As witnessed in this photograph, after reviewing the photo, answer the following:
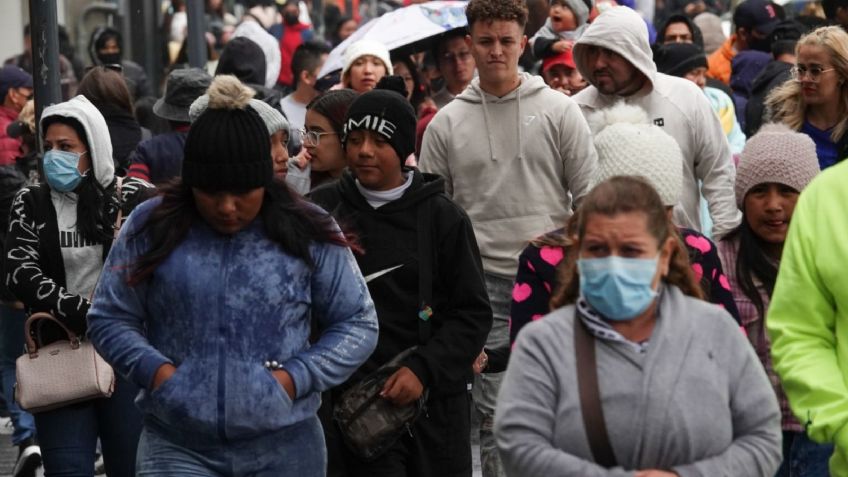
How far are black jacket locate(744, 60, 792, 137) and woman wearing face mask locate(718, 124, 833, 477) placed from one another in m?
4.66

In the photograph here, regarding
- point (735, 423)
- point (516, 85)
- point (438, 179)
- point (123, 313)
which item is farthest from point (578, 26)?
point (735, 423)

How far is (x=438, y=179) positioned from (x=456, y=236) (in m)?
0.28

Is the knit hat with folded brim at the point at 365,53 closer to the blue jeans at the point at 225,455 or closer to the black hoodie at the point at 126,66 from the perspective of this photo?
the black hoodie at the point at 126,66

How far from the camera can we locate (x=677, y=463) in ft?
14.9

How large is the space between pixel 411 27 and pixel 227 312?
8301 millimetres

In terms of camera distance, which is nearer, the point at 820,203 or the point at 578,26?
the point at 820,203

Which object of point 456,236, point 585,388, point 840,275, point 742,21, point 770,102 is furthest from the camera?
point 742,21

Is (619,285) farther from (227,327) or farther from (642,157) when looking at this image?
(227,327)

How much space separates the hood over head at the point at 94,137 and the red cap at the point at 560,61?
176 inches

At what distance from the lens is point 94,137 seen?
754cm

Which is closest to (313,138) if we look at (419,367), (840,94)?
(419,367)

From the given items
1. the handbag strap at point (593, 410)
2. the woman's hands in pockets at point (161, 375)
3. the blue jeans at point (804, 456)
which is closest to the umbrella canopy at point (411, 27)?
the blue jeans at point (804, 456)

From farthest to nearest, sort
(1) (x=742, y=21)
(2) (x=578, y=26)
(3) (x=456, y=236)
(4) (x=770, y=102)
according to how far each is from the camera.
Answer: (1) (x=742, y=21), (2) (x=578, y=26), (4) (x=770, y=102), (3) (x=456, y=236)

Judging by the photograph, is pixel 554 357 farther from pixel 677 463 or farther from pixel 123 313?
pixel 123 313
